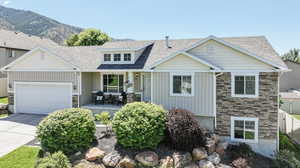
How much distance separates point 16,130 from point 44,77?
475cm

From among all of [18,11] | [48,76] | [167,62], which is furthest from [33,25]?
[167,62]

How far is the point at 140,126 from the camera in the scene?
9102mm

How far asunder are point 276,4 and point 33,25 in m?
135

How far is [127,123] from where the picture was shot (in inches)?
366

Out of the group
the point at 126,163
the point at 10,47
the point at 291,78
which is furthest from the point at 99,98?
the point at 291,78

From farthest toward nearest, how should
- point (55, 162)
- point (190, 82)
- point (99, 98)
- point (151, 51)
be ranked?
point (151, 51)
point (99, 98)
point (190, 82)
point (55, 162)

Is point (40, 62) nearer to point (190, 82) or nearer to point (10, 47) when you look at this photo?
point (190, 82)

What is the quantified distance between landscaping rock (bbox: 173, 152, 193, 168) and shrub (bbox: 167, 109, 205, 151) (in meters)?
0.39

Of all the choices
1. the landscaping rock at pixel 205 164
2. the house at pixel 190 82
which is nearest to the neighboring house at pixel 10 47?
the house at pixel 190 82

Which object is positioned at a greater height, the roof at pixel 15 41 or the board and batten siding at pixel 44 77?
the roof at pixel 15 41

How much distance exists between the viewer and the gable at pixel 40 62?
15.1 m

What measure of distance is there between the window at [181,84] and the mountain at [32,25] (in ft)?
367

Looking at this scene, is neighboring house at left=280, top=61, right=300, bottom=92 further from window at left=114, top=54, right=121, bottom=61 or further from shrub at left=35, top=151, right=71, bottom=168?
shrub at left=35, top=151, right=71, bottom=168

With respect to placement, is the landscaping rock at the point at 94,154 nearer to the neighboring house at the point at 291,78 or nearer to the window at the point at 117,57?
the window at the point at 117,57
